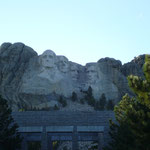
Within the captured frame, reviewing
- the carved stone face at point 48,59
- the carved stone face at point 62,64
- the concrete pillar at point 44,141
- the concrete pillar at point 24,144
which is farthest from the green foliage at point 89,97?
the concrete pillar at point 24,144

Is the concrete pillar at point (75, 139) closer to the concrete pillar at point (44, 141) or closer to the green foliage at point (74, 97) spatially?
the concrete pillar at point (44, 141)

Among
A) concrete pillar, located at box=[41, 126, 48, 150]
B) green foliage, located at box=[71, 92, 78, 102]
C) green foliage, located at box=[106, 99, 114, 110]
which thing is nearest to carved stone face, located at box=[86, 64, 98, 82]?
green foliage, located at box=[71, 92, 78, 102]

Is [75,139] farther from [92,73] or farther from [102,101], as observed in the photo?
[92,73]

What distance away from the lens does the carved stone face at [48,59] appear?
30781 mm

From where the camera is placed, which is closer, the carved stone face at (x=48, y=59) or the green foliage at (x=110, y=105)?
the green foliage at (x=110, y=105)

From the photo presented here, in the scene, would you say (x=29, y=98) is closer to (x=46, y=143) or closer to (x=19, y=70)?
(x=19, y=70)

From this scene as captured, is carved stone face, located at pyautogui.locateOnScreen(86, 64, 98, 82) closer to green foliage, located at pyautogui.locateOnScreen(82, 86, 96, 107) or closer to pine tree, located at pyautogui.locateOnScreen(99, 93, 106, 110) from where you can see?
green foliage, located at pyautogui.locateOnScreen(82, 86, 96, 107)

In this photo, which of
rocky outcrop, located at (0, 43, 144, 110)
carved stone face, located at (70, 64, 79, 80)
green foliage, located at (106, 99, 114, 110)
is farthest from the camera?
carved stone face, located at (70, 64, 79, 80)

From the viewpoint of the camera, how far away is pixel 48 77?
30.4 m

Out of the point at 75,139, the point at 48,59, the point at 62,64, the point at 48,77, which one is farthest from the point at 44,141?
the point at 62,64

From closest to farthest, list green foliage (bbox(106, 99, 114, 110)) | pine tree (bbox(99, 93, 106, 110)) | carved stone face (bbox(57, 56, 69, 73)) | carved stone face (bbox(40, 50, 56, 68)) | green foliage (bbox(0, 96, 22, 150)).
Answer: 1. green foliage (bbox(0, 96, 22, 150))
2. green foliage (bbox(106, 99, 114, 110))
3. pine tree (bbox(99, 93, 106, 110))
4. carved stone face (bbox(40, 50, 56, 68))
5. carved stone face (bbox(57, 56, 69, 73))

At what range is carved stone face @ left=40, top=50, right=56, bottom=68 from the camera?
101 ft

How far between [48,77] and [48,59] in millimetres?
1952

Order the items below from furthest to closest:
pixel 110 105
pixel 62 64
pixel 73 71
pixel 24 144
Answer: pixel 73 71
pixel 62 64
pixel 110 105
pixel 24 144
